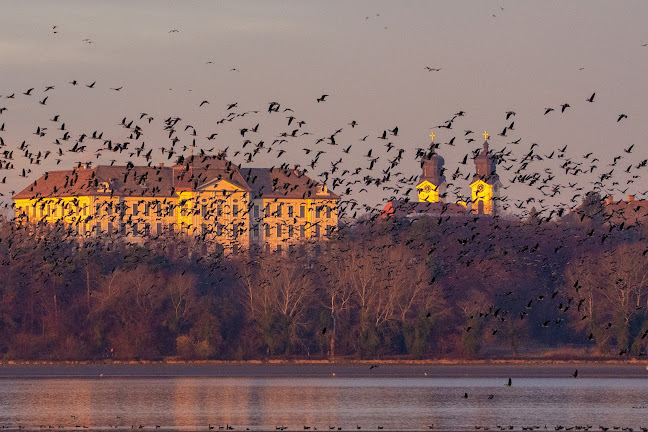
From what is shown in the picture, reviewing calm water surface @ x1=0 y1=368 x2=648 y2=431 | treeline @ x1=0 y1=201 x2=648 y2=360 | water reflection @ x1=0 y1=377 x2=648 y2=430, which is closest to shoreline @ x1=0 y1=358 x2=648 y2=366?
treeline @ x1=0 y1=201 x2=648 y2=360

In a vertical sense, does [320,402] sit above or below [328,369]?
below

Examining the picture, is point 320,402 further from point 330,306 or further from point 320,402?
point 330,306

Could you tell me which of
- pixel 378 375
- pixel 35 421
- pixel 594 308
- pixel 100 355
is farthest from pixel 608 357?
pixel 35 421

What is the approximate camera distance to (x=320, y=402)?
10675cm

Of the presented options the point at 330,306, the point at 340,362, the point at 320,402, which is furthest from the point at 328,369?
the point at 320,402

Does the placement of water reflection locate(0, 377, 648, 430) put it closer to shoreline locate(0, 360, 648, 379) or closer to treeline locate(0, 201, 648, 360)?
shoreline locate(0, 360, 648, 379)

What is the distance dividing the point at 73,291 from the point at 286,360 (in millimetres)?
A: 25072

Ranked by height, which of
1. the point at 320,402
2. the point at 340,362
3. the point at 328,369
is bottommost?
the point at 320,402

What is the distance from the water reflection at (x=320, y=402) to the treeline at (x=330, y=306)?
12433 mm

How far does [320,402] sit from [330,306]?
39.5m

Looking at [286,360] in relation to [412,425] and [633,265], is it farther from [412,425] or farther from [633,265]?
[412,425]

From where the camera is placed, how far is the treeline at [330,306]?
14088 cm

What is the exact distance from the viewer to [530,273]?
6166 inches

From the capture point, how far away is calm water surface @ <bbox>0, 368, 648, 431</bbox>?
92.5 m
